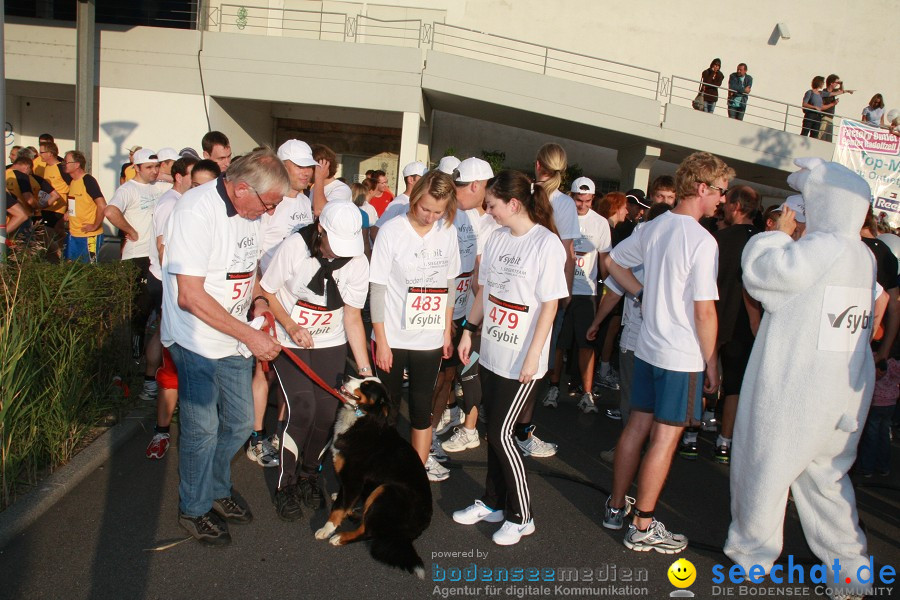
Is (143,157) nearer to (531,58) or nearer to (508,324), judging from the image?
(508,324)

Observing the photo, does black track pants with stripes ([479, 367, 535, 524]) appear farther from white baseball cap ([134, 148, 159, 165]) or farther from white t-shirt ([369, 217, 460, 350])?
white baseball cap ([134, 148, 159, 165])

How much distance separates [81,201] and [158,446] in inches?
209

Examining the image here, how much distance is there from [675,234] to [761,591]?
2.14m

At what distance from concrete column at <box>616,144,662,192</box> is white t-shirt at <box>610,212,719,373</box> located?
1405 cm

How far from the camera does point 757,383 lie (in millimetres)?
3498

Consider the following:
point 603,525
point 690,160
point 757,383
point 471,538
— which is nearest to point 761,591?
point 603,525

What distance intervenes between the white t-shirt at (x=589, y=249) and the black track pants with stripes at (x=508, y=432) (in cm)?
280

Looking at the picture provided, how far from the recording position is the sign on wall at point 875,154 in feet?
31.9

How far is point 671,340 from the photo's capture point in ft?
12.3

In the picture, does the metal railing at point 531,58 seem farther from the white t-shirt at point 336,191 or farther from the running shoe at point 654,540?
the running shoe at point 654,540

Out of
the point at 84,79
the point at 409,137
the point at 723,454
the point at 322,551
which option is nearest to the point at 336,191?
the point at 322,551

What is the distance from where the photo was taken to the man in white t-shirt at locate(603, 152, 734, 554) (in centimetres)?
369

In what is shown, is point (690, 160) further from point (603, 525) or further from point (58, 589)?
point (58, 589)

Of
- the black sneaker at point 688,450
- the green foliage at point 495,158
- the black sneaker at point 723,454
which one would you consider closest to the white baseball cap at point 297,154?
the black sneaker at point 688,450
